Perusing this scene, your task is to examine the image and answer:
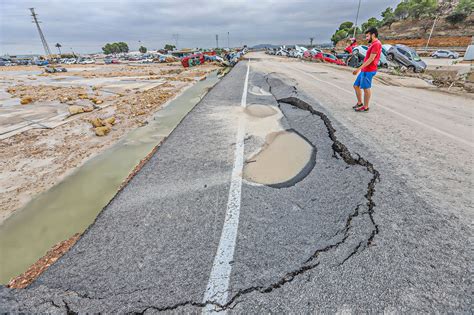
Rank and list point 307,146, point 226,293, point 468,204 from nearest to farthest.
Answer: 1. point 226,293
2. point 468,204
3. point 307,146

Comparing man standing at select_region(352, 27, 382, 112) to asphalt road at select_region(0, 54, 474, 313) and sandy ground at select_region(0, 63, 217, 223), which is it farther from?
sandy ground at select_region(0, 63, 217, 223)

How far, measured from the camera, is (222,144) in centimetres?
406

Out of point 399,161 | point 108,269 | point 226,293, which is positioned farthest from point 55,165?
point 399,161

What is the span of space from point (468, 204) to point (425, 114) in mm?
4241

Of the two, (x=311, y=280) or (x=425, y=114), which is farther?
(x=425, y=114)

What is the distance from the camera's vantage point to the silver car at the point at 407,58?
49.2ft

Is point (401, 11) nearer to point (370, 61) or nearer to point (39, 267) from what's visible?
point (370, 61)

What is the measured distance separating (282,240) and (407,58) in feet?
63.8

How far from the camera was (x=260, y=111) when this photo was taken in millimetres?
6172

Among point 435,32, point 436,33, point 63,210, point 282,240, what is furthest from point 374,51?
point 435,32

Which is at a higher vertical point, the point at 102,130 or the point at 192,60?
the point at 192,60

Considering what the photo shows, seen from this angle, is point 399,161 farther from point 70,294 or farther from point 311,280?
point 70,294

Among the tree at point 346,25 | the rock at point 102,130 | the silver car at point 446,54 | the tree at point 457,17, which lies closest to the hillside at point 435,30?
the tree at point 457,17

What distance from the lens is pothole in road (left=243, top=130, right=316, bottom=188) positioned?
295 centimetres
